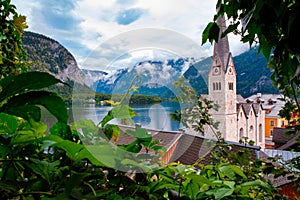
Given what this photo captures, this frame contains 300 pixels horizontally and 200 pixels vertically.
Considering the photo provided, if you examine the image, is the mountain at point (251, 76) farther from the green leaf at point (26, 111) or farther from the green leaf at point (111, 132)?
the green leaf at point (26, 111)

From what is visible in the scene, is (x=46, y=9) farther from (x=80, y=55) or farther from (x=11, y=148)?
(x=11, y=148)

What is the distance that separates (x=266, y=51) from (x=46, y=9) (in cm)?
86

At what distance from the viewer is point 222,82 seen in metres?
0.88

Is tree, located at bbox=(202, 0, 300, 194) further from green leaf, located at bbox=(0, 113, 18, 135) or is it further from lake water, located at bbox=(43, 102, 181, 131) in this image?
green leaf, located at bbox=(0, 113, 18, 135)

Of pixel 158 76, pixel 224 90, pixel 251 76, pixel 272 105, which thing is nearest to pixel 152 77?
pixel 158 76

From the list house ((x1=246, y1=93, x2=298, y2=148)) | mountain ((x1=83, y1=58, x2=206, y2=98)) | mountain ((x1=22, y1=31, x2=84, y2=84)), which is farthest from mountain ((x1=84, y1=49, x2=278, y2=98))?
mountain ((x1=22, y1=31, x2=84, y2=84))

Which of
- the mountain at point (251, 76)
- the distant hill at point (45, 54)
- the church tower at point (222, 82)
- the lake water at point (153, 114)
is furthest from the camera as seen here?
the mountain at point (251, 76)

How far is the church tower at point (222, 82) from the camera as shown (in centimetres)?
74

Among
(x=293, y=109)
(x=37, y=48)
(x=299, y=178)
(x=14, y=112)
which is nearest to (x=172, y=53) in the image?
(x=14, y=112)

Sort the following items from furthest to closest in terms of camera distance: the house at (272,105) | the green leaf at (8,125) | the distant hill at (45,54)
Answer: the distant hill at (45,54), the house at (272,105), the green leaf at (8,125)

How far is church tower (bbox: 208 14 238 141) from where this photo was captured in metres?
0.74

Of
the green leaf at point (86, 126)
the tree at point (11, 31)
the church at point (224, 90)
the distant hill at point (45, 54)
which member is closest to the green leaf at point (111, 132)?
the green leaf at point (86, 126)

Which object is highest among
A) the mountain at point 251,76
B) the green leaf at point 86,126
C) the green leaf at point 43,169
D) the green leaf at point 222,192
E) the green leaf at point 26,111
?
the mountain at point 251,76

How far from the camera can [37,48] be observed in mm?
1472
